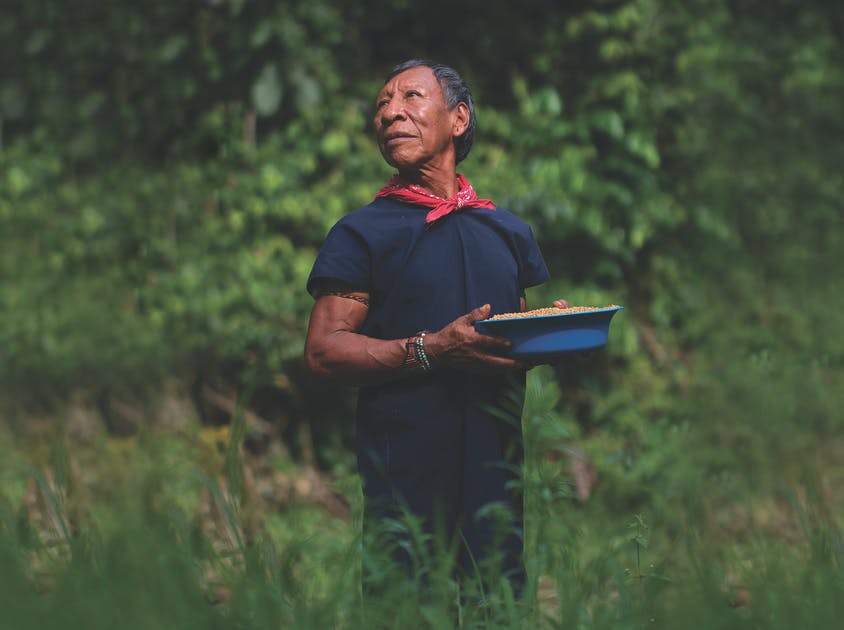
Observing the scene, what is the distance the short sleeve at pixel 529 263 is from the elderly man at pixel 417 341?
0.15 meters

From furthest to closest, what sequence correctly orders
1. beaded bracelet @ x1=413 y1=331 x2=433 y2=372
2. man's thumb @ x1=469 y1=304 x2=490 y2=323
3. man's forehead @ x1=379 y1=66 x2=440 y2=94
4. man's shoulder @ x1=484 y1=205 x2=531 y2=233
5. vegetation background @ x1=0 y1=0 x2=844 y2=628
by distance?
vegetation background @ x1=0 y1=0 x2=844 y2=628, man's shoulder @ x1=484 y1=205 x2=531 y2=233, man's forehead @ x1=379 y1=66 x2=440 y2=94, beaded bracelet @ x1=413 y1=331 x2=433 y2=372, man's thumb @ x1=469 y1=304 x2=490 y2=323

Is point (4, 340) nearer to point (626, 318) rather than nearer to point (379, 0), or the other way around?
point (379, 0)

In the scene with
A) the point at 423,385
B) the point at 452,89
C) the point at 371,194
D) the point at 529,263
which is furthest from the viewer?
the point at 371,194

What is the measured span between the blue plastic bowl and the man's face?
536 millimetres

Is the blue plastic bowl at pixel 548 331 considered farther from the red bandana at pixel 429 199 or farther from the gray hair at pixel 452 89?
the gray hair at pixel 452 89

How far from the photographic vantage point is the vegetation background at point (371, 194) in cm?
504

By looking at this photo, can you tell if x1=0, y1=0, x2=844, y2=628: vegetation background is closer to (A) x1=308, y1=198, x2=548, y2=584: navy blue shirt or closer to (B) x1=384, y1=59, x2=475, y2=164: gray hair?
(A) x1=308, y1=198, x2=548, y2=584: navy blue shirt

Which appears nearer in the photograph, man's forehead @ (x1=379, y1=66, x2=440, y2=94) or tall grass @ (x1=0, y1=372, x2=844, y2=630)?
tall grass @ (x1=0, y1=372, x2=844, y2=630)

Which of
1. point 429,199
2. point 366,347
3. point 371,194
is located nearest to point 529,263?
point 429,199

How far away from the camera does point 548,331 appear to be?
250 cm

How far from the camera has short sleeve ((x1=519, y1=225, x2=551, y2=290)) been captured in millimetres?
2945

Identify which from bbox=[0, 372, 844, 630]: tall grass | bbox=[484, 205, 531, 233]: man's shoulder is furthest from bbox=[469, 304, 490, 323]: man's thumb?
bbox=[484, 205, 531, 233]: man's shoulder

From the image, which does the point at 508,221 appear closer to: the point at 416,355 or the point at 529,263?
the point at 529,263

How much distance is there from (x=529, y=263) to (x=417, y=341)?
0.54 meters
